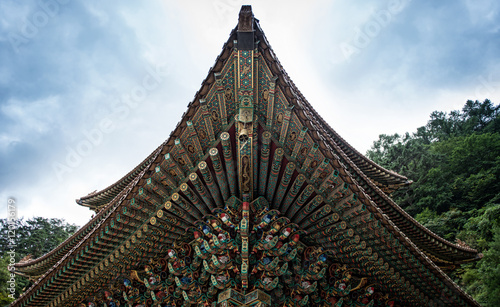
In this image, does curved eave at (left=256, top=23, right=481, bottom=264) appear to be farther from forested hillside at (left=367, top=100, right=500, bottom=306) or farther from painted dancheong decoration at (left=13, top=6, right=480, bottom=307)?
forested hillside at (left=367, top=100, right=500, bottom=306)

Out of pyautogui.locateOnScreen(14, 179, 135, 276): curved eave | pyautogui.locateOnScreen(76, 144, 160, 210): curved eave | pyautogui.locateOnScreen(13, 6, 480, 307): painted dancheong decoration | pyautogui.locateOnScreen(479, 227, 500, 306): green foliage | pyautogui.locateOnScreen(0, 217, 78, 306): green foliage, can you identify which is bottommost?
pyautogui.locateOnScreen(479, 227, 500, 306): green foliage

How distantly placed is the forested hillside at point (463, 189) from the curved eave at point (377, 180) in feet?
27.6

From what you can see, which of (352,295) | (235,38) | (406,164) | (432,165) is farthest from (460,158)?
(235,38)

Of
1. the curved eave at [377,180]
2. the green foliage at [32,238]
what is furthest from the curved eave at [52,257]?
the green foliage at [32,238]

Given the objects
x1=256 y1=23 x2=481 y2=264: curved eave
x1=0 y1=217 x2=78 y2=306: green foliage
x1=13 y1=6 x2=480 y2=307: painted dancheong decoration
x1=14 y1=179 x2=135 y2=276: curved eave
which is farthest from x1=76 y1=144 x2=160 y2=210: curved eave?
x1=0 y1=217 x2=78 y2=306: green foliage

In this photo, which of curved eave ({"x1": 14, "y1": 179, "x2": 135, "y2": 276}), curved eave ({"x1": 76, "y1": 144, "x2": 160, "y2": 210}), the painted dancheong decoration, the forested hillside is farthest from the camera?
the forested hillside

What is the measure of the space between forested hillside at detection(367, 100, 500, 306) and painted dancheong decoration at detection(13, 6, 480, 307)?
12367 mm

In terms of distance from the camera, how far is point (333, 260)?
645cm

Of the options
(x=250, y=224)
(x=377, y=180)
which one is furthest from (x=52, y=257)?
(x=377, y=180)

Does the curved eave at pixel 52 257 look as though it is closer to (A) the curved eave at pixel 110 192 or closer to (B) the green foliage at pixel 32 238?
(A) the curved eave at pixel 110 192

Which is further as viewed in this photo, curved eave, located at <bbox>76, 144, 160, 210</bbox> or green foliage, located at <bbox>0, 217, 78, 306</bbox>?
green foliage, located at <bbox>0, 217, 78, 306</bbox>

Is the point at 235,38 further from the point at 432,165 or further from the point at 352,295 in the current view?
the point at 432,165

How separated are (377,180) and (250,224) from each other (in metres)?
6.38

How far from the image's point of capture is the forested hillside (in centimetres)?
2066
